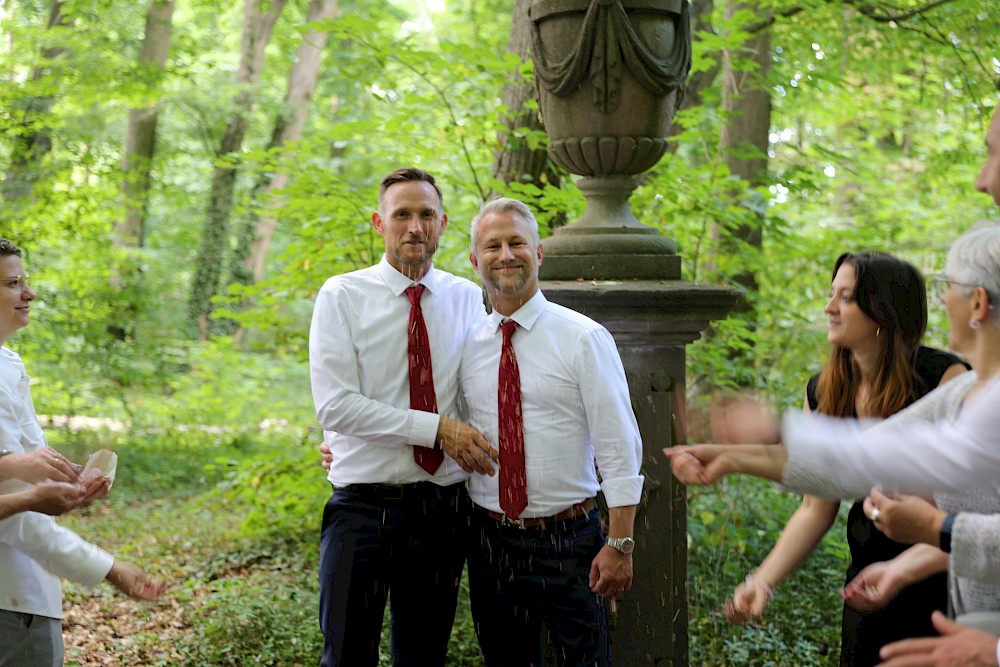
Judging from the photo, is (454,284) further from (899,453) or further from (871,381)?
(899,453)

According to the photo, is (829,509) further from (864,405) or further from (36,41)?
(36,41)

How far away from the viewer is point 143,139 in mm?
14180

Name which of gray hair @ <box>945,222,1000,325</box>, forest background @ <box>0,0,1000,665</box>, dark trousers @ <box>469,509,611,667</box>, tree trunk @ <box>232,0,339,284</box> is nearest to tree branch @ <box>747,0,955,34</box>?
forest background @ <box>0,0,1000,665</box>

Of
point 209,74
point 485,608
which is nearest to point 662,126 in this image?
point 485,608

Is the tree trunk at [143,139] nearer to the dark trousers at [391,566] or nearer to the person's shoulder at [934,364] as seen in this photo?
the dark trousers at [391,566]

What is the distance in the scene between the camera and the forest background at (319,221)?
5.49m

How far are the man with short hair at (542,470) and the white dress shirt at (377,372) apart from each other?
195mm

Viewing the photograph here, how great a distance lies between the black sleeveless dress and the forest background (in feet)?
6.88

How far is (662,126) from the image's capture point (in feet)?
11.9

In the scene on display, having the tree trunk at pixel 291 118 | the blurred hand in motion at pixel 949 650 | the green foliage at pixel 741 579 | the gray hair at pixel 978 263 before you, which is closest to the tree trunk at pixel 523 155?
the green foliage at pixel 741 579

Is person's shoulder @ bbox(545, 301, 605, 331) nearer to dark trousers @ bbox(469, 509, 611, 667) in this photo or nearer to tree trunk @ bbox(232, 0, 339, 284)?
dark trousers @ bbox(469, 509, 611, 667)

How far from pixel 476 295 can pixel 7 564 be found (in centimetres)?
171

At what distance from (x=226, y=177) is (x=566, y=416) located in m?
13.6

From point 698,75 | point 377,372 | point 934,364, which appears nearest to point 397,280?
point 377,372
